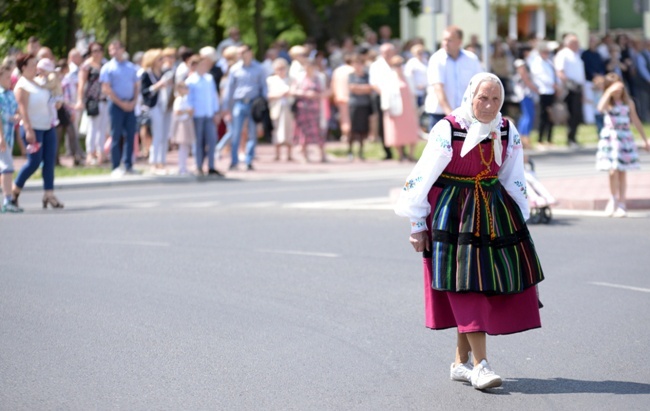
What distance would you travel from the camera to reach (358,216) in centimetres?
1591

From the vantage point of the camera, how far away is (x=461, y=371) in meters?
7.47

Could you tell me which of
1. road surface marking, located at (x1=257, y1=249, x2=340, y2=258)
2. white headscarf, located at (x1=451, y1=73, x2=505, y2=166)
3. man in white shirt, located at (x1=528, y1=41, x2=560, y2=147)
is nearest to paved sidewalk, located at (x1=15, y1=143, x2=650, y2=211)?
man in white shirt, located at (x1=528, y1=41, x2=560, y2=147)

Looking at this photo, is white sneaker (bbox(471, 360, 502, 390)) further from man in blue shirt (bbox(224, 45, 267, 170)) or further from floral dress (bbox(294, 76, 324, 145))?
floral dress (bbox(294, 76, 324, 145))

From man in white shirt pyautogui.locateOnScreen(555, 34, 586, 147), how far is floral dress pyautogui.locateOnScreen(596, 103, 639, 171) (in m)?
11.3

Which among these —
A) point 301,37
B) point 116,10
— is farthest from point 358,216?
point 301,37

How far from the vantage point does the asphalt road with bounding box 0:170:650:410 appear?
7.32 m

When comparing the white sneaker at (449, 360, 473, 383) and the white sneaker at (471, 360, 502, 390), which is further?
the white sneaker at (449, 360, 473, 383)

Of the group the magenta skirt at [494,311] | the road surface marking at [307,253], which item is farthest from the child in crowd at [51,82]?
the magenta skirt at [494,311]

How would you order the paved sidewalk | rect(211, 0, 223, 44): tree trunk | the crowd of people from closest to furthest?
1. the paved sidewalk
2. the crowd of people
3. rect(211, 0, 223, 44): tree trunk

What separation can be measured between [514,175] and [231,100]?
1630 centimetres

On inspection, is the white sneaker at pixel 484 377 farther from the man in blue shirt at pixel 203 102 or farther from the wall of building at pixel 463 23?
the wall of building at pixel 463 23

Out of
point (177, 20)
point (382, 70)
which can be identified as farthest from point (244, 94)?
point (177, 20)

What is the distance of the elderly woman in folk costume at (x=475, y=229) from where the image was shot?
23.5 ft

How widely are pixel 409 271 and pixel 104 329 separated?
10.8 feet
